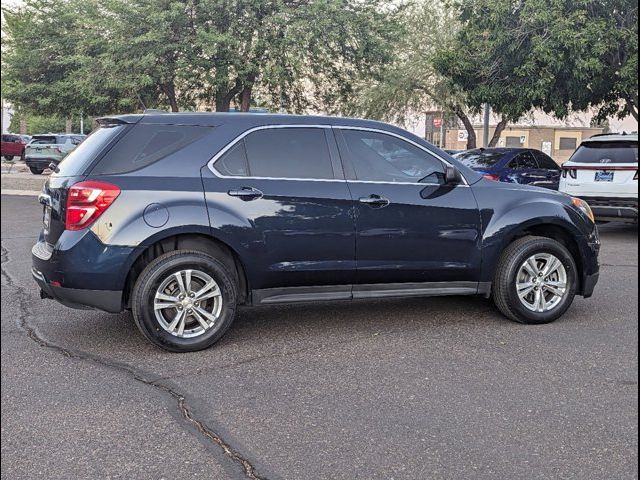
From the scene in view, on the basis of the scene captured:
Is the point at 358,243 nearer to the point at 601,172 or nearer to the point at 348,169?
the point at 348,169

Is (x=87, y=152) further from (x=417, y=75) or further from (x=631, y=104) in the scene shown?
(x=417, y=75)

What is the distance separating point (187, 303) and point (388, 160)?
1976 mm

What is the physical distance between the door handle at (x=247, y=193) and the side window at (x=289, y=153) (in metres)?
0.15

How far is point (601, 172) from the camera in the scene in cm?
1109

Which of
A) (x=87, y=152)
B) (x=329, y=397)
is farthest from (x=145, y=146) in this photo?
(x=329, y=397)

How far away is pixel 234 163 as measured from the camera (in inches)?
199

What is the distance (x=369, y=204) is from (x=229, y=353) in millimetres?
1538

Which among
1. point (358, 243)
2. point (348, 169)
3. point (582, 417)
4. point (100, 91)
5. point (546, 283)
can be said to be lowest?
point (582, 417)

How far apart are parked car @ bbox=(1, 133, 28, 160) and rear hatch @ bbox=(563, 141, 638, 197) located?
3533cm

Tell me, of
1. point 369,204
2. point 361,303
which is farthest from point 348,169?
point 361,303

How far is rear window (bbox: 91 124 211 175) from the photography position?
4.82 metres

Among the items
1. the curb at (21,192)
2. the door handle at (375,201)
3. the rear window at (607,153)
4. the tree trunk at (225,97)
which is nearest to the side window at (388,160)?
the door handle at (375,201)

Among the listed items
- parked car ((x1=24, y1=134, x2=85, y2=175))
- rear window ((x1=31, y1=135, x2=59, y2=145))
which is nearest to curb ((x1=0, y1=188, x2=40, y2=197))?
parked car ((x1=24, y1=134, x2=85, y2=175))

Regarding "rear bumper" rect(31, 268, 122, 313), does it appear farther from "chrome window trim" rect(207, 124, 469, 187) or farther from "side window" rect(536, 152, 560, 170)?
"side window" rect(536, 152, 560, 170)
